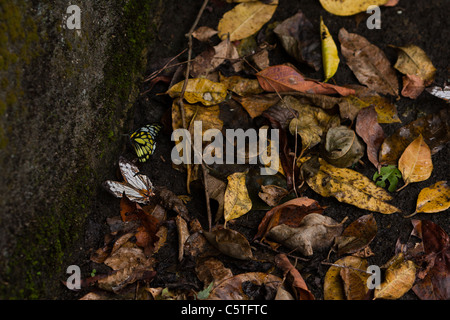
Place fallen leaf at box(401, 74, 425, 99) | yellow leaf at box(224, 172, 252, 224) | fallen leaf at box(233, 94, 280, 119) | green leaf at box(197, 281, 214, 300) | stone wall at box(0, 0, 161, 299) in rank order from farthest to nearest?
fallen leaf at box(401, 74, 425, 99) < fallen leaf at box(233, 94, 280, 119) < yellow leaf at box(224, 172, 252, 224) < green leaf at box(197, 281, 214, 300) < stone wall at box(0, 0, 161, 299)

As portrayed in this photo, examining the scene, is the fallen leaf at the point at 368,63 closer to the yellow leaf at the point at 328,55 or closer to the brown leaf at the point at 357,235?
the yellow leaf at the point at 328,55

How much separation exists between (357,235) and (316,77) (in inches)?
33.9

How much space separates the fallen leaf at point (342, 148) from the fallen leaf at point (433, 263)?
38 cm

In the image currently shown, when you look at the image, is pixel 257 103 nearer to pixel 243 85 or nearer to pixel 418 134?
pixel 243 85

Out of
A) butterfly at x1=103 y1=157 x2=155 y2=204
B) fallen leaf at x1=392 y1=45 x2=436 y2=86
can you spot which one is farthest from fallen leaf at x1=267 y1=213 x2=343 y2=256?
fallen leaf at x1=392 y1=45 x2=436 y2=86

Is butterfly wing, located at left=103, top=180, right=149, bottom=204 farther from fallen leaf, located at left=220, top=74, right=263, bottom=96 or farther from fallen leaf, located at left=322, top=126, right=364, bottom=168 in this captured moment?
fallen leaf, located at left=322, top=126, right=364, bottom=168

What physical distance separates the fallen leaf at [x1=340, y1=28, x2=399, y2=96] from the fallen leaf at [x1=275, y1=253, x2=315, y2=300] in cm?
106

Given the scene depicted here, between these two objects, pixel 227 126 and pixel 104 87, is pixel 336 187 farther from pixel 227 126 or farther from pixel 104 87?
pixel 104 87

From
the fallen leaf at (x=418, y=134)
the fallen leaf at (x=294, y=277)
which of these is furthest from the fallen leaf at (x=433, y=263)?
the fallen leaf at (x=294, y=277)

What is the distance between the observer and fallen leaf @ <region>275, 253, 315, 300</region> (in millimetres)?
1631

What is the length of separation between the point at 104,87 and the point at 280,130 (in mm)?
816
